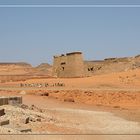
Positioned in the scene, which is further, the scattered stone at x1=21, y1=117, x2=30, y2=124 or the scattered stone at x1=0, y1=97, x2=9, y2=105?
the scattered stone at x1=0, y1=97, x2=9, y2=105

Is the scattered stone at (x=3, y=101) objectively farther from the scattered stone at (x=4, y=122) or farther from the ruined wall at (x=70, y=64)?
the ruined wall at (x=70, y=64)

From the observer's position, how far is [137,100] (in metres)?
25.8

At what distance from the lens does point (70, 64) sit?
4781 cm

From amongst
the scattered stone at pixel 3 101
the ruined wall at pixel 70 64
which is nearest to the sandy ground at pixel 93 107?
the scattered stone at pixel 3 101

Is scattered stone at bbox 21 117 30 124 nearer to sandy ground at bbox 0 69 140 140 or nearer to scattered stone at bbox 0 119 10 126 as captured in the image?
sandy ground at bbox 0 69 140 140

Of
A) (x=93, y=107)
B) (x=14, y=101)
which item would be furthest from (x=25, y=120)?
(x=93, y=107)

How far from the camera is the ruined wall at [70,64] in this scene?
47.6 meters

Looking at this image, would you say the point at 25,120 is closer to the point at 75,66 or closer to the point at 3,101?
the point at 3,101

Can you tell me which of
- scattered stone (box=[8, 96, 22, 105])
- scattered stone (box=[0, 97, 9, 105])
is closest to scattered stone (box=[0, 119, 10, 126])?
scattered stone (box=[0, 97, 9, 105])

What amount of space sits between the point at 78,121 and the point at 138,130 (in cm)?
283

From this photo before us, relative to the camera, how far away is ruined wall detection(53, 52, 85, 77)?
47.6 m

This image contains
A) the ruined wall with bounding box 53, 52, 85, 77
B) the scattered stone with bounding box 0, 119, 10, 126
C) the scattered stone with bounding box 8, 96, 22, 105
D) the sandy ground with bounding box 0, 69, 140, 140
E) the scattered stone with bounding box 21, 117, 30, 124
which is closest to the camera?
the scattered stone with bounding box 0, 119, 10, 126

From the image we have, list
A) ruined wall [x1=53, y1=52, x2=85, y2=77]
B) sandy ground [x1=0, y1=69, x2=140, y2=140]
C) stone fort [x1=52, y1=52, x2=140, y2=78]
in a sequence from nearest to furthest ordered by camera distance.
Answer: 1. sandy ground [x1=0, y1=69, x2=140, y2=140]
2. ruined wall [x1=53, y1=52, x2=85, y2=77]
3. stone fort [x1=52, y1=52, x2=140, y2=78]

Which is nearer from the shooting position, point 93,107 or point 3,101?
point 3,101
